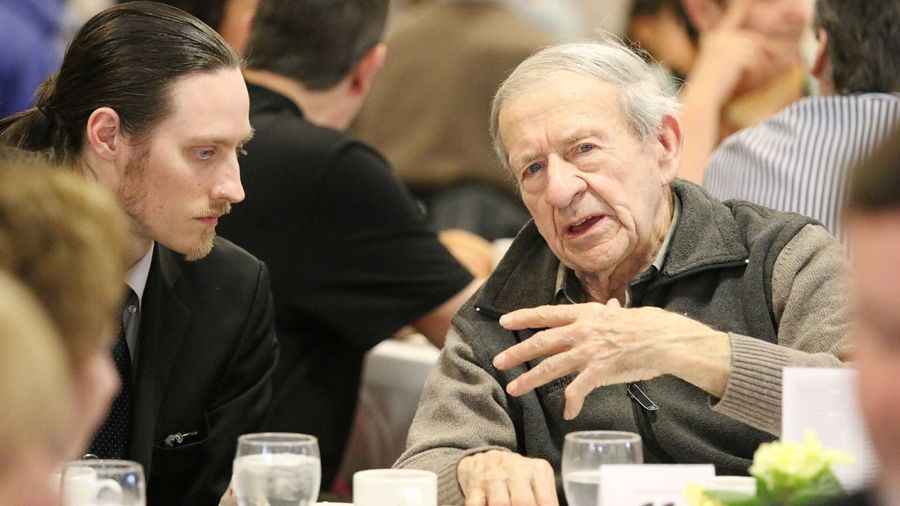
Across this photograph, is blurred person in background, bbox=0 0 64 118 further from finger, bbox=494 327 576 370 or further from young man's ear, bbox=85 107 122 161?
finger, bbox=494 327 576 370

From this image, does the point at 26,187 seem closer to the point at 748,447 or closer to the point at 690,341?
the point at 690,341

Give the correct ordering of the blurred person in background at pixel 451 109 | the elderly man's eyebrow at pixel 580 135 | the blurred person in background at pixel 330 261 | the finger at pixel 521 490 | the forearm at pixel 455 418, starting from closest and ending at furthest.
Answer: the finger at pixel 521 490, the forearm at pixel 455 418, the elderly man's eyebrow at pixel 580 135, the blurred person in background at pixel 330 261, the blurred person in background at pixel 451 109

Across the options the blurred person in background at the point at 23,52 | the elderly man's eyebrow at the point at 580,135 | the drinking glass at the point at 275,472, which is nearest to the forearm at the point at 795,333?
the elderly man's eyebrow at the point at 580,135

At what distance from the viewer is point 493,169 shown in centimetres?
569

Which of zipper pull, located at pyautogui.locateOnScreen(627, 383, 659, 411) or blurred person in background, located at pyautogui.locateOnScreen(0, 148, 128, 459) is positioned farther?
zipper pull, located at pyautogui.locateOnScreen(627, 383, 659, 411)

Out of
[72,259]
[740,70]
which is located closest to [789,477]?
[72,259]

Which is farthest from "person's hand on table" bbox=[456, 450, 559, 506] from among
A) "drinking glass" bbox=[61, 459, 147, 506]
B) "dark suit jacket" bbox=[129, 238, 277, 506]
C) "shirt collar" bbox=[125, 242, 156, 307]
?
"shirt collar" bbox=[125, 242, 156, 307]

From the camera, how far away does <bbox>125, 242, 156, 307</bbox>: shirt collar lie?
2725 millimetres

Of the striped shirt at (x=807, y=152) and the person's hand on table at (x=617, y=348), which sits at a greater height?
the striped shirt at (x=807, y=152)

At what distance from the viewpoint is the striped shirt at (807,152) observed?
11.0 ft

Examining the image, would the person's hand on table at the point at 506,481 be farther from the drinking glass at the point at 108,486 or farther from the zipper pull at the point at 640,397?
the drinking glass at the point at 108,486

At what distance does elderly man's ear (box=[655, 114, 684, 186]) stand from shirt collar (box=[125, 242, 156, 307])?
1.06 meters

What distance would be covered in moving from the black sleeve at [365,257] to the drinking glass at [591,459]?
161 centimetres

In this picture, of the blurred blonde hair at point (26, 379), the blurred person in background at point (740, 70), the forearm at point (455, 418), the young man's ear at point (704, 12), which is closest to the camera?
the blurred blonde hair at point (26, 379)
